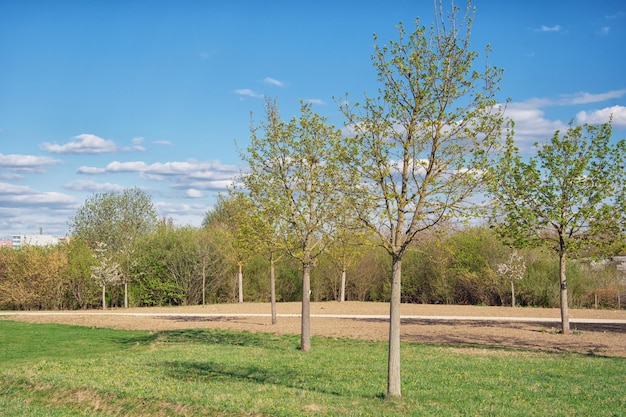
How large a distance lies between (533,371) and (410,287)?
29610 mm

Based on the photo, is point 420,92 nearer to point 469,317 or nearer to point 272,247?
point 272,247

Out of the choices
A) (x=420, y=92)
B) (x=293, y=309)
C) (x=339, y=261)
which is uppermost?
(x=420, y=92)

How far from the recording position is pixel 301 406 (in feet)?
28.2

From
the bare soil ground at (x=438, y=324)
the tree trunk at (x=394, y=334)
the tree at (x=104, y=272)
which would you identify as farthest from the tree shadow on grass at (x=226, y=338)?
the tree at (x=104, y=272)

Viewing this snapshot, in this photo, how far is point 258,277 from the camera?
4312 cm

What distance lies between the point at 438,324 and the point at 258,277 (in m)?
21.4

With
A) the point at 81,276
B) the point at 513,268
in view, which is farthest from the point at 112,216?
the point at 513,268

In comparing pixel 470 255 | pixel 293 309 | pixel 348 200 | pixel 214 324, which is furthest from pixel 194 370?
pixel 470 255

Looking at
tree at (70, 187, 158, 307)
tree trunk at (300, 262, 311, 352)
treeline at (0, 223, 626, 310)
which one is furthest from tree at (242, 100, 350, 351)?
tree at (70, 187, 158, 307)

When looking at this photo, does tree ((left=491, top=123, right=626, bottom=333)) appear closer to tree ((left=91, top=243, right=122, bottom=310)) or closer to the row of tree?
the row of tree

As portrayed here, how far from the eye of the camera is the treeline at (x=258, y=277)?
35.4m

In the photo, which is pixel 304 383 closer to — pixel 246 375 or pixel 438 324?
pixel 246 375

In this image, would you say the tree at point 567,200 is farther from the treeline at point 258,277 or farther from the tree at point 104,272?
the tree at point 104,272

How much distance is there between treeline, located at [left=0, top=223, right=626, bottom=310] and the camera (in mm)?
35406
